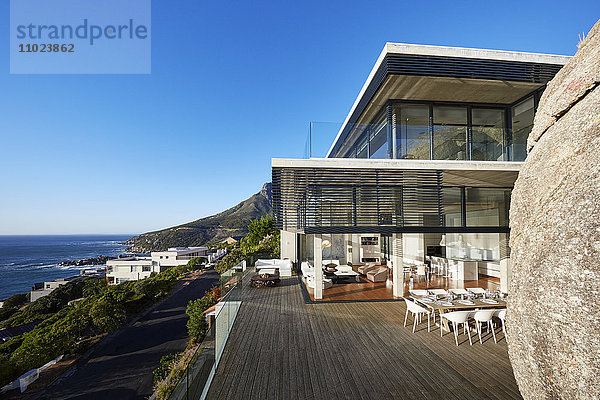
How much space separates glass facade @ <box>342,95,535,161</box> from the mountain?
10110cm

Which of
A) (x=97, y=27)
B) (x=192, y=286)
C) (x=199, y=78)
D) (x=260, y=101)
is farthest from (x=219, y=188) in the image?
(x=97, y=27)

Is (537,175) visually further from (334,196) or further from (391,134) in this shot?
(391,134)

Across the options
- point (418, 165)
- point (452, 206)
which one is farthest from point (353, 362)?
point (452, 206)

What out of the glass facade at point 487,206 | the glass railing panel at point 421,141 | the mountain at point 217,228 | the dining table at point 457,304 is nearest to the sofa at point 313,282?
the dining table at point 457,304

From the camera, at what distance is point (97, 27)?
31.8 ft

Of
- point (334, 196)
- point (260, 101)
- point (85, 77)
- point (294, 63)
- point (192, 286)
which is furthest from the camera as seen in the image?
point (192, 286)

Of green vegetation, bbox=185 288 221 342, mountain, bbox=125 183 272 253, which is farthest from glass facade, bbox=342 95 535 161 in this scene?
mountain, bbox=125 183 272 253

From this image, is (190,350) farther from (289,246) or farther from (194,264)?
(194,264)

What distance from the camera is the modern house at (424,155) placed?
8.72 metres

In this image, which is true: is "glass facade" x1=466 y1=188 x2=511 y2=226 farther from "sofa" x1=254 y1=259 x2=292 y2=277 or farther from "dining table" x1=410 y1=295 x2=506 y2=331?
"sofa" x1=254 y1=259 x2=292 y2=277

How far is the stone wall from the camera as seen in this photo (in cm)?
203

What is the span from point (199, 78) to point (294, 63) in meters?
9.11

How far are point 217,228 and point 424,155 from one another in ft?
378

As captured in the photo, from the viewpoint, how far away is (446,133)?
9602mm
